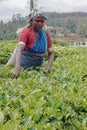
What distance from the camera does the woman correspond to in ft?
16.5

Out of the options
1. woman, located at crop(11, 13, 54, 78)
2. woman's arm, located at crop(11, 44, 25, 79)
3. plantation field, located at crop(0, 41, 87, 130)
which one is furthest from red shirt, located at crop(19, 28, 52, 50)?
plantation field, located at crop(0, 41, 87, 130)

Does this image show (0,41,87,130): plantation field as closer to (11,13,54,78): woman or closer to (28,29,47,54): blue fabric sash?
(11,13,54,78): woman

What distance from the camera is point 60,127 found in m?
2.84

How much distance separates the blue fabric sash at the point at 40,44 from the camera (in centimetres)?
534

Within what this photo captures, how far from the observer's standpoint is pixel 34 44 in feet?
17.4

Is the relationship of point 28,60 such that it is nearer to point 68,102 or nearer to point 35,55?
point 35,55

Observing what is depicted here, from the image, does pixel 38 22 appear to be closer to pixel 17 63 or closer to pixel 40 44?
pixel 40 44

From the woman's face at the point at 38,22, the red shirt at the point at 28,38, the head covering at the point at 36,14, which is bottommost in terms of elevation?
the red shirt at the point at 28,38

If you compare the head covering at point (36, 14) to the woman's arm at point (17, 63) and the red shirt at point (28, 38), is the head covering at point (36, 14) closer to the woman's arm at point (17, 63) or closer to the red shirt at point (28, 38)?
the red shirt at point (28, 38)

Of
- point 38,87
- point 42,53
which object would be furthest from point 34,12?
point 38,87

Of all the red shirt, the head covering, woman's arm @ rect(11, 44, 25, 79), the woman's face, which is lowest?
woman's arm @ rect(11, 44, 25, 79)

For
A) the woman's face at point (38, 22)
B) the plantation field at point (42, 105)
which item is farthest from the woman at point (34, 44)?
the plantation field at point (42, 105)

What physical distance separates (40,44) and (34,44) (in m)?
0.10

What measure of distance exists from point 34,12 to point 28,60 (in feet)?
2.62
